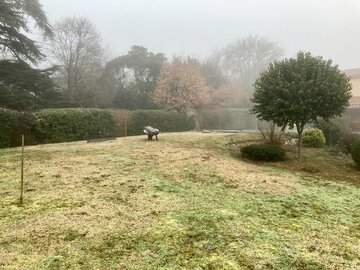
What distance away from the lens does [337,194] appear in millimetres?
7359

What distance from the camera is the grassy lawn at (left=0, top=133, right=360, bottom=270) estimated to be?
400cm

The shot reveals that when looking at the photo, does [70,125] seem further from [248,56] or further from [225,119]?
[248,56]

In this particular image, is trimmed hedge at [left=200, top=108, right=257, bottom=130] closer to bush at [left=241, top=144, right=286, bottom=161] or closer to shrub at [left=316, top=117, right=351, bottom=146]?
shrub at [left=316, top=117, right=351, bottom=146]

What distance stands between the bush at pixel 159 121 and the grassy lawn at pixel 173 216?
37.3ft

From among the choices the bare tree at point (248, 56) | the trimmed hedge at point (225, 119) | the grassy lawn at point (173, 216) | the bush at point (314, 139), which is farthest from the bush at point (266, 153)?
the bare tree at point (248, 56)

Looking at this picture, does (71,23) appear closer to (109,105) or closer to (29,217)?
(109,105)

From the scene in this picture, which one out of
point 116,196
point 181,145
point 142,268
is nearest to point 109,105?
point 181,145

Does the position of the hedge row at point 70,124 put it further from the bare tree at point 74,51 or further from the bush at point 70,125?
the bare tree at point 74,51

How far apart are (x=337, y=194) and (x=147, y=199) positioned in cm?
491

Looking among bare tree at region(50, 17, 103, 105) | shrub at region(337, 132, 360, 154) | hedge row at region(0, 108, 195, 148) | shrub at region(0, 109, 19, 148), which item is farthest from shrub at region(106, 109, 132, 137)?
shrub at region(337, 132, 360, 154)

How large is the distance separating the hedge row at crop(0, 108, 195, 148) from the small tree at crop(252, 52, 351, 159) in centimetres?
1008

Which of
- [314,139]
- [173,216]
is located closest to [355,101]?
[314,139]

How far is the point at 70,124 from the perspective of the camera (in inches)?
607

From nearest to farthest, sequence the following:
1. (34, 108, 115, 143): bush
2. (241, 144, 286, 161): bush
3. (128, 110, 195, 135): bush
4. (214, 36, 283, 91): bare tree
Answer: (241, 144, 286, 161): bush < (34, 108, 115, 143): bush < (128, 110, 195, 135): bush < (214, 36, 283, 91): bare tree
